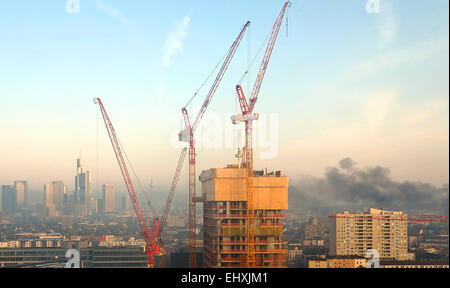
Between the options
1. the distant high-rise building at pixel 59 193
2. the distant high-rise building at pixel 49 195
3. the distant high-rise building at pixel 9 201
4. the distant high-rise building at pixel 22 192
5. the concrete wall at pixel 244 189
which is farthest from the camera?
the distant high-rise building at pixel 59 193

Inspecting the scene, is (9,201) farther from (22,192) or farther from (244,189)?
(244,189)

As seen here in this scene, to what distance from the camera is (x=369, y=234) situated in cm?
3597

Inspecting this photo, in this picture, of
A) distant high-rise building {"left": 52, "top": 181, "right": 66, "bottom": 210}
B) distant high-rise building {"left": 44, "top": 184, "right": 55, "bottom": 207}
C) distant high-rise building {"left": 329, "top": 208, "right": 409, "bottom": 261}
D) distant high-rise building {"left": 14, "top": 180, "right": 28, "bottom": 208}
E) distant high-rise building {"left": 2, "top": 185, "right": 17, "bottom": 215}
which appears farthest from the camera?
distant high-rise building {"left": 329, "top": 208, "right": 409, "bottom": 261}

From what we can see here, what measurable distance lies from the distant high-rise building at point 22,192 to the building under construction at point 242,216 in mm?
10461

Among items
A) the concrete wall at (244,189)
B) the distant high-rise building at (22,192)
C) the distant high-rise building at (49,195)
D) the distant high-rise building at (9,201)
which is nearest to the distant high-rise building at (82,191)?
the distant high-rise building at (49,195)

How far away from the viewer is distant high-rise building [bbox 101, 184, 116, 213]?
29.2 meters

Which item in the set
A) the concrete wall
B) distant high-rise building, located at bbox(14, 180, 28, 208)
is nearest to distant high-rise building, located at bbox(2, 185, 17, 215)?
distant high-rise building, located at bbox(14, 180, 28, 208)

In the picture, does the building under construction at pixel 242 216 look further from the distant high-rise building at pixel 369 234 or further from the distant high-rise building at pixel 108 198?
the distant high-rise building at pixel 369 234

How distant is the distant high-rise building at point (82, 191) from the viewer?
1112 inches

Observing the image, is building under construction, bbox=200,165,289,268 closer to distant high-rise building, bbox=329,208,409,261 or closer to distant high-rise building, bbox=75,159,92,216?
distant high-rise building, bbox=75,159,92,216

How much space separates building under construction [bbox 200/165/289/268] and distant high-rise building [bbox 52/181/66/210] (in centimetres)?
1068

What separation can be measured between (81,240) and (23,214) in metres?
3.75
